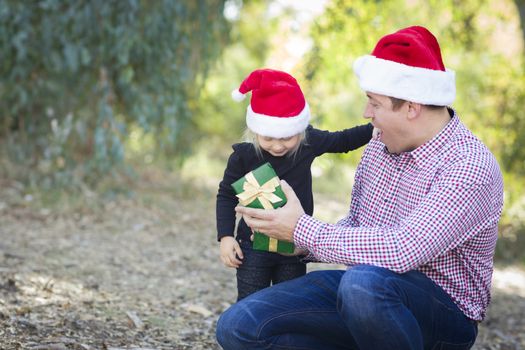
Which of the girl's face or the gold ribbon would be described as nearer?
the gold ribbon

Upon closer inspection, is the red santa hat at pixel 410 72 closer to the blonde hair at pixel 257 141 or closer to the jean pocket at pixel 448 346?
the blonde hair at pixel 257 141

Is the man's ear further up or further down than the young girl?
further up

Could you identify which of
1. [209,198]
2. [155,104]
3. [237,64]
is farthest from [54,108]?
[237,64]

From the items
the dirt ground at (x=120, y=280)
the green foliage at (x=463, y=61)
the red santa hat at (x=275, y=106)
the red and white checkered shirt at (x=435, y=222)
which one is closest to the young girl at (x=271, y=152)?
the red santa hat at (x=275, y=106)

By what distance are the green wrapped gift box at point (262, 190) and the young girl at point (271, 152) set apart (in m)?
0.17

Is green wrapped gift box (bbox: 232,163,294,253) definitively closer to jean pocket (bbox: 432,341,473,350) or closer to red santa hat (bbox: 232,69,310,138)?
red santa hat (bbox: 232,69,310,138)

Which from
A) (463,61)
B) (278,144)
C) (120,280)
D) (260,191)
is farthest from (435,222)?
(463,61)

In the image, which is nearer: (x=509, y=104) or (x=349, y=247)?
(x=349, y=247)

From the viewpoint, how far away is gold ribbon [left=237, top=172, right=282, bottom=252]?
2.25 meters

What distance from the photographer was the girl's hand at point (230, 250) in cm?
245

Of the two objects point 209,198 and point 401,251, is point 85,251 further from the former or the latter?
point 401,251

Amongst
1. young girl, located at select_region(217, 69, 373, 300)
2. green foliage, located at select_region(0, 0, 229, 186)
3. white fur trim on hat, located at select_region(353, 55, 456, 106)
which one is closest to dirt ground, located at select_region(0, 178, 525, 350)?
green foliage, located at select_region(0, 0, 229, 186)

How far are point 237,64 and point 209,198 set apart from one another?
4.18 metres

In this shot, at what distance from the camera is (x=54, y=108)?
5602 millimetres
